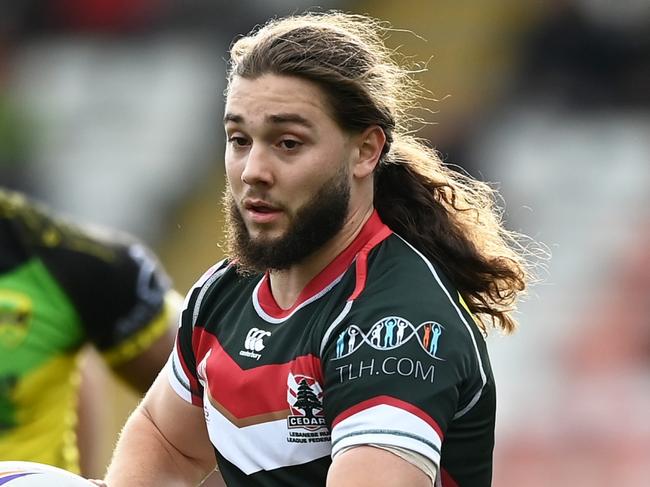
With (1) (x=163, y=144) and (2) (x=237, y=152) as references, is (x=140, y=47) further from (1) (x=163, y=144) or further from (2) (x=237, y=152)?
(2) (x=237, y=152)

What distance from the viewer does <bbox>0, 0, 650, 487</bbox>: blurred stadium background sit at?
32.6ft

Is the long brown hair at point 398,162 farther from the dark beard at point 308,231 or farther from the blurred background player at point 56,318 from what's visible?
the blurred background player at point 56,318

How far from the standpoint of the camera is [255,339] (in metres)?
3.41

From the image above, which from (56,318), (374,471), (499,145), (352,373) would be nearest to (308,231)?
(352,373)

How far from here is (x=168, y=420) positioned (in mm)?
3852

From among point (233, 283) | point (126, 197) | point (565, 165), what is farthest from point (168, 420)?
point (126, 197)

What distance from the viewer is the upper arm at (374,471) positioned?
2.99 meters

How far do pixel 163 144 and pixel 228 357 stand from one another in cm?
1042

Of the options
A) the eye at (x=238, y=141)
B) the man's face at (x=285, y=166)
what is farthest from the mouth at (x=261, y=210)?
the eye at (x=238, y=141)

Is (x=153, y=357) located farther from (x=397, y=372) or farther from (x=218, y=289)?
(x=397, y=372)

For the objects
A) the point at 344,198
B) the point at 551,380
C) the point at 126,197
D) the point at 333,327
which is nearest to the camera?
the point at 333,327

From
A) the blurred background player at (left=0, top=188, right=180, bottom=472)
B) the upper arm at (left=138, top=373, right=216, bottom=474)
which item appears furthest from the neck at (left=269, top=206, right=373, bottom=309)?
the blurred background player at (left=0, top=188, right=180, bottom=472)

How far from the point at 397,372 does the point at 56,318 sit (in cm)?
211

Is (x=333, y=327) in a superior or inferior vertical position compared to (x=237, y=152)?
inferior
